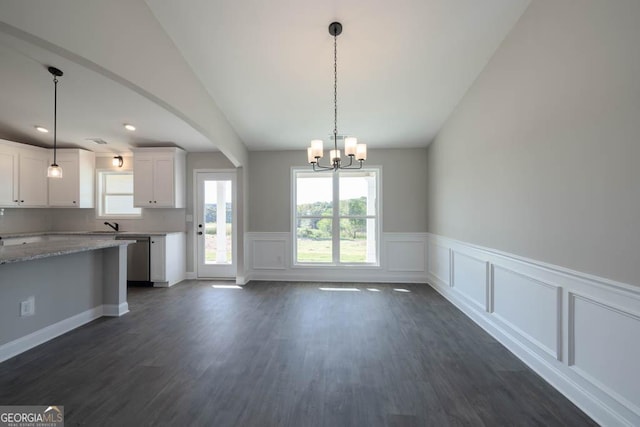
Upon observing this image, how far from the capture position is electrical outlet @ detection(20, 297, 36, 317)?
2547 mm

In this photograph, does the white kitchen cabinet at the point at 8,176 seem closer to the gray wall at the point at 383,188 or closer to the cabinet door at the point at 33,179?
the cabinet door at the point at 33,179

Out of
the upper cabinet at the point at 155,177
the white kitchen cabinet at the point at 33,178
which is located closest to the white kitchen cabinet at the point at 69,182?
the white kitchen cabinet at the point at 33,178

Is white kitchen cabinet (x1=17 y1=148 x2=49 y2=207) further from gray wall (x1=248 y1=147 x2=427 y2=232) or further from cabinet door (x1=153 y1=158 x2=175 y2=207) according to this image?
gray wall (x1=248 y1=147 x2=427 y2=232)

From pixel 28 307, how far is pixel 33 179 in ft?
11.4

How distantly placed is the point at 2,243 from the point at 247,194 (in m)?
3.76

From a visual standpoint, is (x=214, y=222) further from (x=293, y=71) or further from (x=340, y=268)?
(x=293, y=71)

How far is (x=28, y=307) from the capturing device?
2.59m

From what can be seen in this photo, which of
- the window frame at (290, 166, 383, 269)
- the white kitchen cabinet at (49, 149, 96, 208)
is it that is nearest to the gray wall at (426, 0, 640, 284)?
the window frame at (290, 166, 383, 269)

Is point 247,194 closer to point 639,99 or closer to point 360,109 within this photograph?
point 360,109

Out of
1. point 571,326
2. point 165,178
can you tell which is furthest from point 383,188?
point 165,178

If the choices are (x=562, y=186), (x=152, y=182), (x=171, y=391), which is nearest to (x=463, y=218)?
(x=562, y=186)

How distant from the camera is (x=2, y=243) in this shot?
4.20 metres

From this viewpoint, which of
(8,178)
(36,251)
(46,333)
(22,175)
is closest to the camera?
(36,251)

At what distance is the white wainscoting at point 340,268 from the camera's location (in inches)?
199
